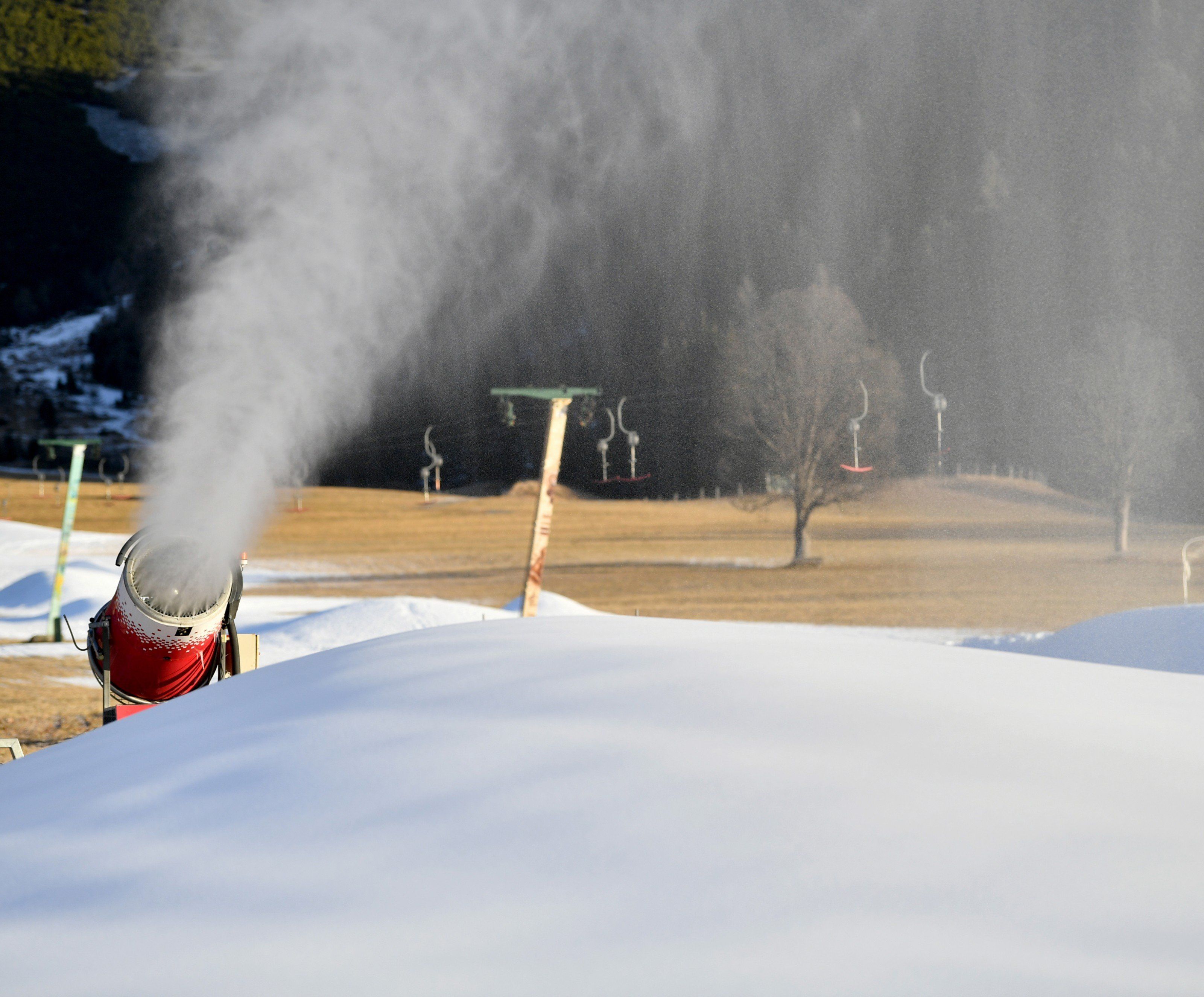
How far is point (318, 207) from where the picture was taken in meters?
6.07

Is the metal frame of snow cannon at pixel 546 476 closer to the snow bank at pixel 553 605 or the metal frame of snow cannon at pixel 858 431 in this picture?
the snow bank at pixel 553 605

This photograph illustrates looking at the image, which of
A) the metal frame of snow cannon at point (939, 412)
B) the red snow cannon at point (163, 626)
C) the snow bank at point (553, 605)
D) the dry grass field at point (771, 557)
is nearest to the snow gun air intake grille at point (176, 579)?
the red snow cannon at point (163, 626)

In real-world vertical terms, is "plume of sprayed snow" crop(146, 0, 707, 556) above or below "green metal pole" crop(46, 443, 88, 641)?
above

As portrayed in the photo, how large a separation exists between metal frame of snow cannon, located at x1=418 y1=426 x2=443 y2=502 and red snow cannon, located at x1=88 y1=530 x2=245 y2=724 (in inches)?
346

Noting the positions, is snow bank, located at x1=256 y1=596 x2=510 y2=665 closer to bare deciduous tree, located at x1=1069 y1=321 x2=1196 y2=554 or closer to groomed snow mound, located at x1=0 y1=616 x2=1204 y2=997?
bare deciduous tree, located at x1=1069 y1=321 x2=1196 y2=554

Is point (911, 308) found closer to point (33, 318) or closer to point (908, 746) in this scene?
point (908, 746)

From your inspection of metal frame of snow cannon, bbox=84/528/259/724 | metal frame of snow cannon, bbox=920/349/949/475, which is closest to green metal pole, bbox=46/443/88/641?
metal frame of snow cannon, bbox=84/528/259/724

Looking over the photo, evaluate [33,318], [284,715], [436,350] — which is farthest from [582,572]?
[33,318]

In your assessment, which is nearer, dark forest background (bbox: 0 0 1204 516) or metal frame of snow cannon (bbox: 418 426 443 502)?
dark forest background (bbox: 0 0 1204 516)

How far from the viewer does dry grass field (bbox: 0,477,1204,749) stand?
968cm

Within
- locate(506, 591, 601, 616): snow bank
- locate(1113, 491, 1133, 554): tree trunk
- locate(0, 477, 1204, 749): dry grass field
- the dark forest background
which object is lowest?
locate(506, 591, 601, 616): snow bank

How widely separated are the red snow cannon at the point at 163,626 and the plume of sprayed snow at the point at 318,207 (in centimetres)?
18

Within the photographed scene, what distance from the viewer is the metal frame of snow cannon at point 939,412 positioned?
34.3 ft

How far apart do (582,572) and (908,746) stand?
9.66 m
